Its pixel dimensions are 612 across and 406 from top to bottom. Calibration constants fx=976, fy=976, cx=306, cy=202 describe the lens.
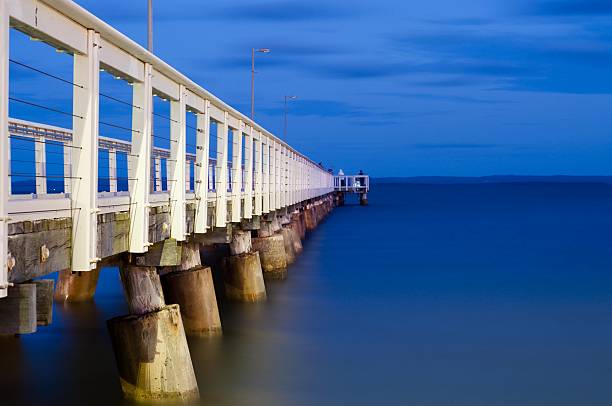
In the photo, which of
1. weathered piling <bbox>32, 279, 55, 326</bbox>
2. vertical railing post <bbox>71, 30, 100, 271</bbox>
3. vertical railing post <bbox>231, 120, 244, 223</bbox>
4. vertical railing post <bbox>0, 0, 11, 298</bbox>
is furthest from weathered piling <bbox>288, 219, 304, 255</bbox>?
vertical railing post <bbox>0, 0, 11, 298</bbox>

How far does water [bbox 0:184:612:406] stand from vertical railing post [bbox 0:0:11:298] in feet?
16.8

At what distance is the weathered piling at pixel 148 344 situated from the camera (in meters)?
9.27

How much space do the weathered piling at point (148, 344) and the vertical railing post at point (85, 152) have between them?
2.76 metres

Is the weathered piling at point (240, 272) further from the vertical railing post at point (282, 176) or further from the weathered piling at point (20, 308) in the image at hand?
the weathered piling at point (20, 308)

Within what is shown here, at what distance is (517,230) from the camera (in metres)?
49.8

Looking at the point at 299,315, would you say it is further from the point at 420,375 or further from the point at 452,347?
the point at 420,375

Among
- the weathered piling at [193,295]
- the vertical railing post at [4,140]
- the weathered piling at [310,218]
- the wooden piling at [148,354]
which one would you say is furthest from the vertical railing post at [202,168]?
the weathered piling at [310,218]

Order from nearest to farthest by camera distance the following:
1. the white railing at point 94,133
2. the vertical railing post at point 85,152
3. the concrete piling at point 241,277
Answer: the white railing at point 94,133 < the vertical railing post at point 85,152 < the concrete piling at point 241,277

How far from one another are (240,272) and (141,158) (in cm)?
950

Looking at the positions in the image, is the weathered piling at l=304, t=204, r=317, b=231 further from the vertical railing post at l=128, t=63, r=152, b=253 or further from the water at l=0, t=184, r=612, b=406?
the vertical railing post at l=128, t=63, r=152, b=253

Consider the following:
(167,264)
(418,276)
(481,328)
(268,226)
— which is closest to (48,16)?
(167,264)

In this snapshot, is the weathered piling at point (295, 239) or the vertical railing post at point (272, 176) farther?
the weathered piling at point (295, 239)

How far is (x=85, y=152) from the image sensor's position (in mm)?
6500

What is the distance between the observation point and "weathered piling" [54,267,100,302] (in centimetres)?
1719
